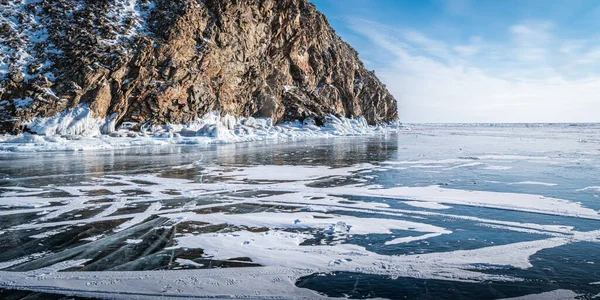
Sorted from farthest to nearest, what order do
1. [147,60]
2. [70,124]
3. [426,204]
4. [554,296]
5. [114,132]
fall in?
[147,60] < [114,132] < [70,124] < [426,204] < [554,296]

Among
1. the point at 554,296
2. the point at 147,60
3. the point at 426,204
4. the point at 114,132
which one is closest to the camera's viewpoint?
the point at 554,296

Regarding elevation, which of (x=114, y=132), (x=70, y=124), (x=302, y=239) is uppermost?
(x=70, y=124)

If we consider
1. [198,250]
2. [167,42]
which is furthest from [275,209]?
[167,42]

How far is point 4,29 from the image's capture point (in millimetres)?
27984

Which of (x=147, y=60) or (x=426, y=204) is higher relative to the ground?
(x=147, y=60)

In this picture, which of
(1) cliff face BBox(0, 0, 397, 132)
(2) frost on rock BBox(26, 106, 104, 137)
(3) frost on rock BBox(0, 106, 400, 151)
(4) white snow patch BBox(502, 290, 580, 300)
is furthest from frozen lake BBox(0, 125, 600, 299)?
(1) cliff face BBox(0, 0, 397, 132)

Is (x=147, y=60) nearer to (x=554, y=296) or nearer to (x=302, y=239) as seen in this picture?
(x=302, y=239)

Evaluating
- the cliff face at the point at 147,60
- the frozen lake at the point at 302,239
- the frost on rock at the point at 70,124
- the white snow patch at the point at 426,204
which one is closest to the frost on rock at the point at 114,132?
the frost on rock at the point at 70,124

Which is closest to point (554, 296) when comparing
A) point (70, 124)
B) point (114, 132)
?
point (70, 124)

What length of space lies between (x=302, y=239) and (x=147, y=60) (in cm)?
3167

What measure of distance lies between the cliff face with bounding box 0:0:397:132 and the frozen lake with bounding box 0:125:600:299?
68.1 feet

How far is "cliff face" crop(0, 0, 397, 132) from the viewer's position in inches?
1032

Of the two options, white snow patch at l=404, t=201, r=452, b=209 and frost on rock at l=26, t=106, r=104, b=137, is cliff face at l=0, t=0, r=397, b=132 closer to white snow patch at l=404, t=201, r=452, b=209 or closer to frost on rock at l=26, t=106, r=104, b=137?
frost on rock at l=26, t=106, r=104, b=137

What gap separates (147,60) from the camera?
31438 millimetres
